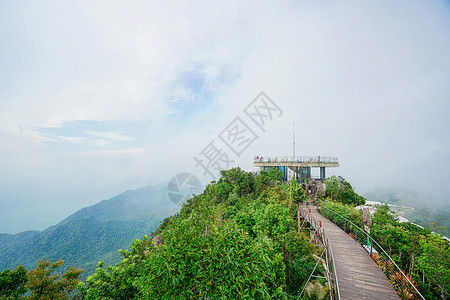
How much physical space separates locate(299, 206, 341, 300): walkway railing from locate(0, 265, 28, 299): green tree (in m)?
11.5

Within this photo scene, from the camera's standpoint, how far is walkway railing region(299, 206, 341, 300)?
617 centimetres

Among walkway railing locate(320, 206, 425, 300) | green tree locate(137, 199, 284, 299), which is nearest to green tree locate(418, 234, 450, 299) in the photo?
walkway railing locate(320, 206, 425, 300)

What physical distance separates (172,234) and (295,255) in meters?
7.93

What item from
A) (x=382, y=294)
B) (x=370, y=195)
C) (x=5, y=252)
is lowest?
(x=5, y=252)

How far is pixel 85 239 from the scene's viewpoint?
53.8m

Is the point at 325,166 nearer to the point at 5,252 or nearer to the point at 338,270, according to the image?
the point at 338,270

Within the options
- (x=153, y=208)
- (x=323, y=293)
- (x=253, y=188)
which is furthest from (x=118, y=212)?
(x=323, y=293)

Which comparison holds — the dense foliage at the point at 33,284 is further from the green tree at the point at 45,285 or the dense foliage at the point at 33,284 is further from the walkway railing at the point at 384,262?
the walkway railing at the point at 384,262

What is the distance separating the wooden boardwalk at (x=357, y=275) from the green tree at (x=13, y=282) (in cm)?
1199

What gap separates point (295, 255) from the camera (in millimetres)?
10031

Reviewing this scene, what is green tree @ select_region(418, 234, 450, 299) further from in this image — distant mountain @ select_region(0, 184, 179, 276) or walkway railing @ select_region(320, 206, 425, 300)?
distant mountain @ select_region(0, 184, 179, 276)

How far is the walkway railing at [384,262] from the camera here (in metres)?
5.49

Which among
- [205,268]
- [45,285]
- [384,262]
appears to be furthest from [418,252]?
[45,285]

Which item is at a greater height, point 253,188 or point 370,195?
point 253,188
